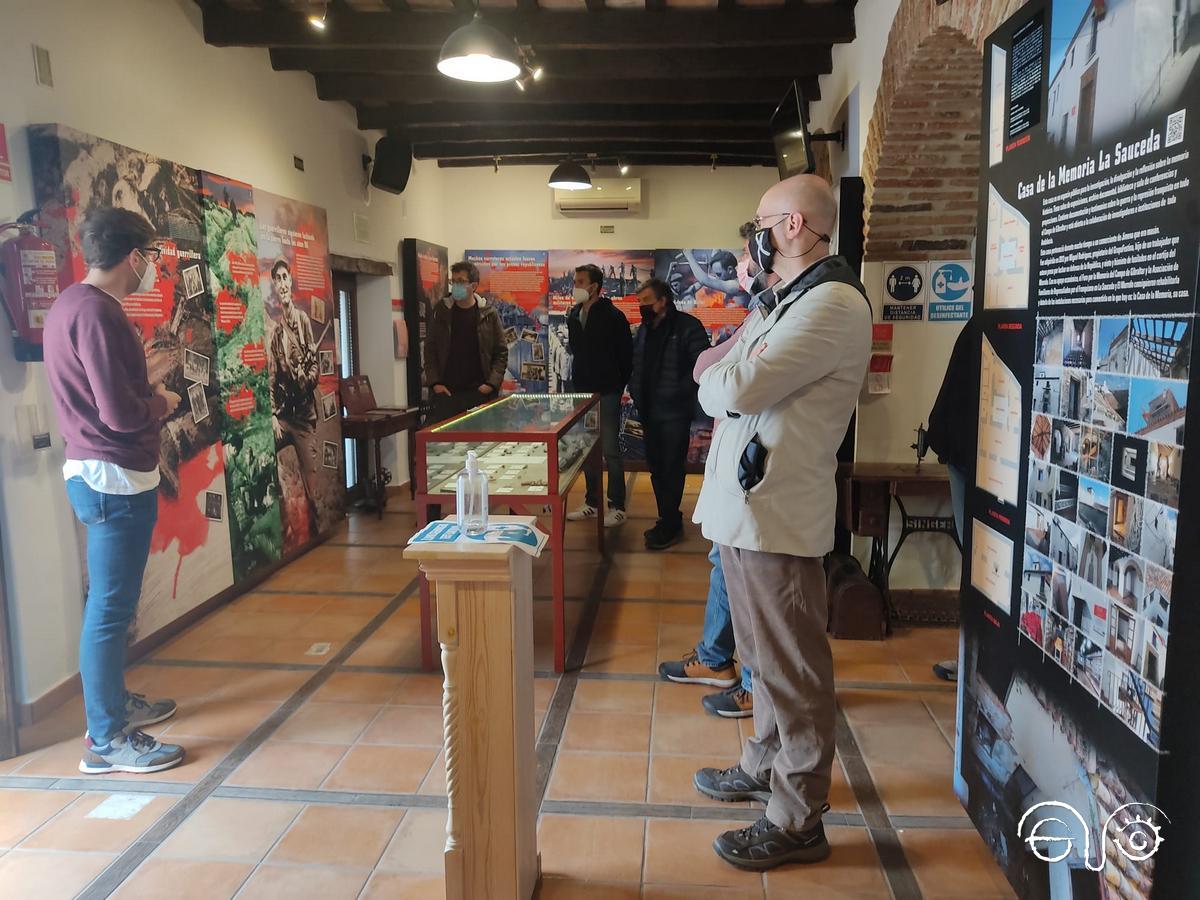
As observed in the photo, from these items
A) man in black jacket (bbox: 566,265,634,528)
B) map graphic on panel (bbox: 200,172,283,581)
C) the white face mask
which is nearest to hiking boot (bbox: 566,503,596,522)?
man in black jacket (bbox: 566,265,634,528)

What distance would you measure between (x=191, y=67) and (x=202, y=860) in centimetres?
382

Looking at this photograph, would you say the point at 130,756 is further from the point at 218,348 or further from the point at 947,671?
the point at 947,671

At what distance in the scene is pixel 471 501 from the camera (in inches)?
83.7

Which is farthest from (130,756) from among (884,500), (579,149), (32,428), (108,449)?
(579,149)

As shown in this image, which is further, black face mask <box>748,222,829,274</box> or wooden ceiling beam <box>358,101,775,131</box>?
wooden ceiling beam <box>358,101,775,131</box>

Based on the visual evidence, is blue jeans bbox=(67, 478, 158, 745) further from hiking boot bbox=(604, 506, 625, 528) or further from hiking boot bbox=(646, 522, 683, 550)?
hiking boot bbox=(604, 506, 625, 528)

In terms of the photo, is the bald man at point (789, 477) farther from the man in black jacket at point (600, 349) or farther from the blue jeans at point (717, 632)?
the man in black jacket at point (600, 349)

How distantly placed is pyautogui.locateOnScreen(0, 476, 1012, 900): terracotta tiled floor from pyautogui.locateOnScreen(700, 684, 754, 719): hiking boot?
44mm

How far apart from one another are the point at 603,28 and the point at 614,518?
3255 mm

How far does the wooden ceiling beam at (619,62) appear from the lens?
5230 millimetres

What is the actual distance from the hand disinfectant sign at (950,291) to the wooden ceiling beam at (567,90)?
2.31 m

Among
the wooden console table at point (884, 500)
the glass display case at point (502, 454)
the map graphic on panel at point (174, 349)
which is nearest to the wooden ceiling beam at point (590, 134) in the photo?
the map graphic on panel at point (174, 349)

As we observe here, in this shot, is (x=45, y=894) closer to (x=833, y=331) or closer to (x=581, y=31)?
(x=833, y=331)

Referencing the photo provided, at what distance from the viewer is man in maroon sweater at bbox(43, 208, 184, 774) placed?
2678 mm
